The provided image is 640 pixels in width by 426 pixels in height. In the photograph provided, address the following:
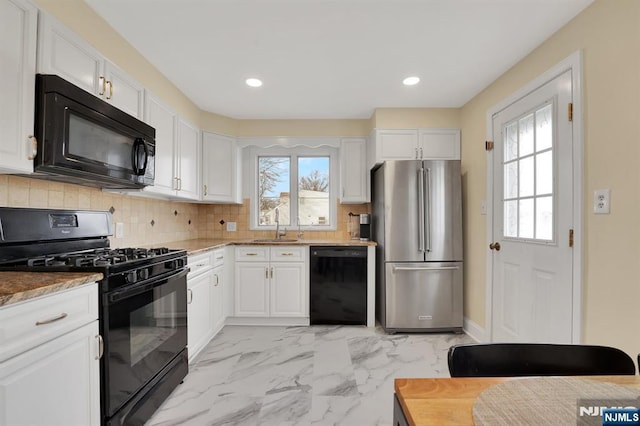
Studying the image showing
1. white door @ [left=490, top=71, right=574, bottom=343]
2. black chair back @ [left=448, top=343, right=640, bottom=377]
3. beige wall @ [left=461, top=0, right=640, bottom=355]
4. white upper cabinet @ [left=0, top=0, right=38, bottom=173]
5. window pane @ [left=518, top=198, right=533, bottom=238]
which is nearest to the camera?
black chair back @ [left=448, top=343, right=640, bottom=377]

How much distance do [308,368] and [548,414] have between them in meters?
2.05

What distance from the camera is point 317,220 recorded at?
394 cm

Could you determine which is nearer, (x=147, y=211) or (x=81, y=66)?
(x=81, y=66)

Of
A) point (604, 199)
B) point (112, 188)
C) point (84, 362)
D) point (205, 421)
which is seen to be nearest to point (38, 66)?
point (112, 188)

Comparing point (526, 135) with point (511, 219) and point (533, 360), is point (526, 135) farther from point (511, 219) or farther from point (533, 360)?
point (533, 360)

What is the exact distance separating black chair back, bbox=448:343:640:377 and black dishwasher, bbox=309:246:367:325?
2411mm

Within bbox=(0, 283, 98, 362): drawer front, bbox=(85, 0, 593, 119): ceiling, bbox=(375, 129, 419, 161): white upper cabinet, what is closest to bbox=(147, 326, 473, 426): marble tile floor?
bbox=(0, 283, 98, 362): drawer front

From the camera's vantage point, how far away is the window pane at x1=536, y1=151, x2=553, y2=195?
6.64 ft

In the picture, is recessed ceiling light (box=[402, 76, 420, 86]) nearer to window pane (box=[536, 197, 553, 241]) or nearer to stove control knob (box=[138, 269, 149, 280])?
window pane (box=[536, 197, 553, 241])

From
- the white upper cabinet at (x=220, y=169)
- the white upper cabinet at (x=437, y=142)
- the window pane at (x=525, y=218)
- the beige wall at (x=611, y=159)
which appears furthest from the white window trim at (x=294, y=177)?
the beige wall at (x=611, y=159)

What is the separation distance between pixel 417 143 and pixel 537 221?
1.49m

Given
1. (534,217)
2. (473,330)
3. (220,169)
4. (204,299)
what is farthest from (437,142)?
(204,299)

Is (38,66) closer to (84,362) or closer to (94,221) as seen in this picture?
(94,221)

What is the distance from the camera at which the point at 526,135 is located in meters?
2.27
